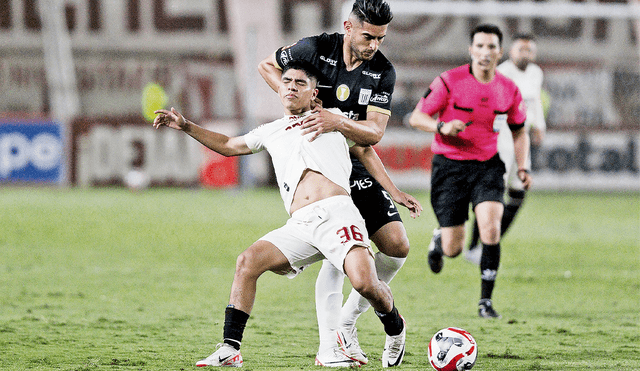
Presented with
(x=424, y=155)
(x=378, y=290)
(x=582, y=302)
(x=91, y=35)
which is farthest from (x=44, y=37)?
(x=378, y=290)

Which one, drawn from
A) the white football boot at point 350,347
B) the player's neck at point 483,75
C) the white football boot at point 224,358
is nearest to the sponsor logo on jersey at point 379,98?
the white football boot at point 350,347

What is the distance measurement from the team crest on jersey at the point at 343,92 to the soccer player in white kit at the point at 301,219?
30cm

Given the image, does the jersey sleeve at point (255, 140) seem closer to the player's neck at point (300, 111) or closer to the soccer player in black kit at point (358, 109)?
the player's neck at point (300, 111)

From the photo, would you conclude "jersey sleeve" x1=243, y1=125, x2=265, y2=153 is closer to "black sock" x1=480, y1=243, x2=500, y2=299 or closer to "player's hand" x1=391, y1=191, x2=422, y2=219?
"player's hand" x1=391, y1=191, x2=422, y2=219

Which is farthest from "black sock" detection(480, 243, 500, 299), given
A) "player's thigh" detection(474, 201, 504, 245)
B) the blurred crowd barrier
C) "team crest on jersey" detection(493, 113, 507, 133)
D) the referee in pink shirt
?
the blurred crowd barrier

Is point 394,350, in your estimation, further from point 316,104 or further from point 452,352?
Result: point 316,104

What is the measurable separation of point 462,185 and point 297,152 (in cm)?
271

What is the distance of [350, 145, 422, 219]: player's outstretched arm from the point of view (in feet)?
17.1

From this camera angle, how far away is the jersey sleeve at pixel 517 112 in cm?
736

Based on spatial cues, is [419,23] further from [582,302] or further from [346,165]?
[346,165]

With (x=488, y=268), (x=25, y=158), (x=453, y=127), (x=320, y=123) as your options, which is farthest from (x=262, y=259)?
(x=25, y=158)

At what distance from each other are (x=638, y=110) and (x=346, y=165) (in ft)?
75.4

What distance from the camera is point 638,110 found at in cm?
2606

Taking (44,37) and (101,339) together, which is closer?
(101,339)
